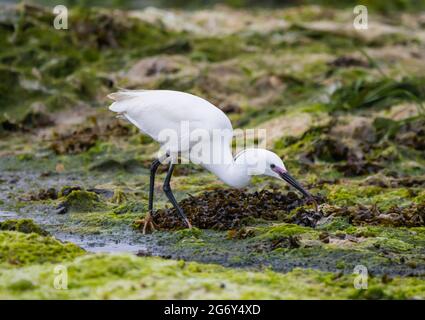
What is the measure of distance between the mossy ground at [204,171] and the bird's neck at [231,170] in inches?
17.7

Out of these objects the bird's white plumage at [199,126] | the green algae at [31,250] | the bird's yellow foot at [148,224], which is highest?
the bird's white plumage at [199,126]

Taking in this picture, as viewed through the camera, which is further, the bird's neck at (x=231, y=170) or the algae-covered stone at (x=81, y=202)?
the algae-covered stone at (x=81, y=202)

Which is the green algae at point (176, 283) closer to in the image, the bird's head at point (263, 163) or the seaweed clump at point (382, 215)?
the bird's head at point (263, 163)

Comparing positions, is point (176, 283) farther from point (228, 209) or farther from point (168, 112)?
point (168, 112)

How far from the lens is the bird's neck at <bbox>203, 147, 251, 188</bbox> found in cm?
871

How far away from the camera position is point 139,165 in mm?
12297

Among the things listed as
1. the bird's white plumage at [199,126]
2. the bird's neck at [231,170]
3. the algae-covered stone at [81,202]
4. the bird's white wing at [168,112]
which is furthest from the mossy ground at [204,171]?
the bird's white wing at [168,112]

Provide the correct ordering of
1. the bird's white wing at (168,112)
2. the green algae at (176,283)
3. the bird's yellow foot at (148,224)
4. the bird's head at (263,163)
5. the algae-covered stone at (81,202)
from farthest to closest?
the algae-covered stone at (81,202) → the bird's yellow foot at (148,224) → the bird's white wing at (168,112) → the bird's head at (263,163) → the green algae at (176,283)

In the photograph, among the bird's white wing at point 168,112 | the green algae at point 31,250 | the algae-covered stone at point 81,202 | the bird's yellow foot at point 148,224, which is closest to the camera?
the green algae at point 31,250

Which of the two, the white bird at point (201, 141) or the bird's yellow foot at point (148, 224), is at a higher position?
the white bird at point (201, 141)

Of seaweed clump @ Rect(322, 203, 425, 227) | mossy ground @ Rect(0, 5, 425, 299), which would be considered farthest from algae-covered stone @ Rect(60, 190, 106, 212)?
seaweed clump @ Rect(322, 203, 425, 227)

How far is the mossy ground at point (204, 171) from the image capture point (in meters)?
7.26

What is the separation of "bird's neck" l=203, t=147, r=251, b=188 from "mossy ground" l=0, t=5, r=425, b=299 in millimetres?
449
